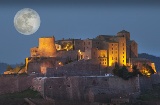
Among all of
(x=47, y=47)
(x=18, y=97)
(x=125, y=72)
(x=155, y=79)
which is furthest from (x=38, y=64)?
(x=155, y=79)

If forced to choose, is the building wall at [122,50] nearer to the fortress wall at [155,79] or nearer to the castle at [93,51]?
the castle at [93,51]

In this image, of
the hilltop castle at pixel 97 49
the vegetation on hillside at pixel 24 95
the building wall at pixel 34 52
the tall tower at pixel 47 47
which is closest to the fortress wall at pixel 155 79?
the hilltop castle at pixel 97 49

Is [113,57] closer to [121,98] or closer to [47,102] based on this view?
[121,98]

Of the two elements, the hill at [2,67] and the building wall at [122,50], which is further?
the hill at [2,67]

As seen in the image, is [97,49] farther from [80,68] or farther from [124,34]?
[124,34]

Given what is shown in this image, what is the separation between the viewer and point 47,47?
51.1 metres

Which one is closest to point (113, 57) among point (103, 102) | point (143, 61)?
point (143, 61)

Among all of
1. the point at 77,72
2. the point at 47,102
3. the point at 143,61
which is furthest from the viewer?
the point at 143,61

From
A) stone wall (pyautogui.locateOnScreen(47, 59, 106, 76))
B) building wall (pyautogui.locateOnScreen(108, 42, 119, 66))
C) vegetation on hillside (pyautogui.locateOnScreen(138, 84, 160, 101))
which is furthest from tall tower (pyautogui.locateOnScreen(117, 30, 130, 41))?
vegetation on hillside (pyautogui.locateOnScreen(138, 84, 160, 101))

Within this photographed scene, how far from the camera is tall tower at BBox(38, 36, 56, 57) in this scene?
51031 millimetres

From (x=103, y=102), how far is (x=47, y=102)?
3.92 metres

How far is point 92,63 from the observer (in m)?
49.0

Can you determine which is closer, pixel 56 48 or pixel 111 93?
pixel 111 93

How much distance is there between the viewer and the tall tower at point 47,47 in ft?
167
